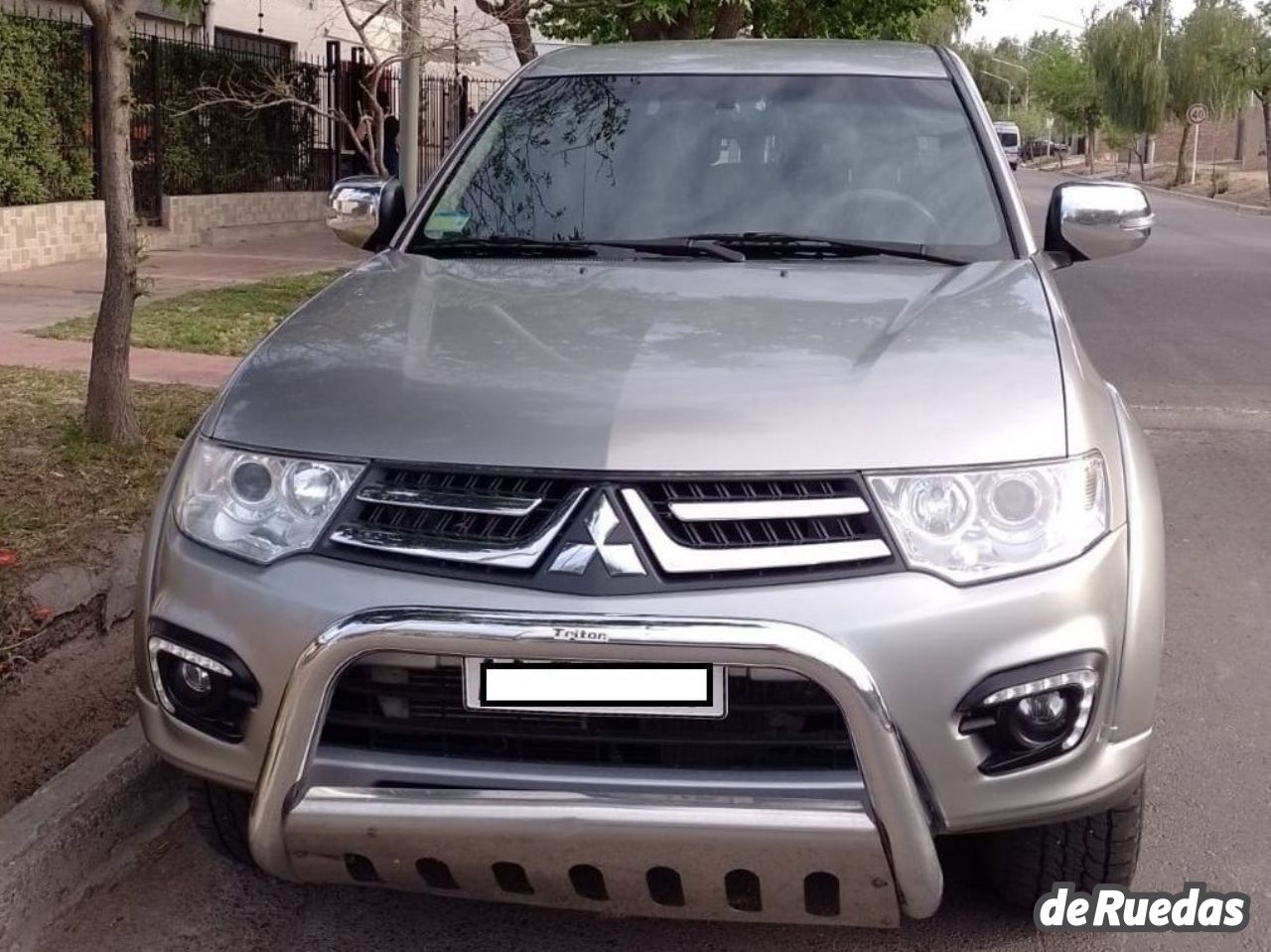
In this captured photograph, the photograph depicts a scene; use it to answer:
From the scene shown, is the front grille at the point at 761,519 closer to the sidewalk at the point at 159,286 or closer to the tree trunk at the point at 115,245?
the tree trunk at the point at 115,245

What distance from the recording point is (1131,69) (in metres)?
50.7

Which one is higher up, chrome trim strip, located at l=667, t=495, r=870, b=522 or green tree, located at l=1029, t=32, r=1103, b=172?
green tree, located at l=1029, t=32, r=1103, b=172


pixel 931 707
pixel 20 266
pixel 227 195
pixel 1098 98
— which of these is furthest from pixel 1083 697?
pixel 1098 98

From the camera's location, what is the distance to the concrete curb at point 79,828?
308cm

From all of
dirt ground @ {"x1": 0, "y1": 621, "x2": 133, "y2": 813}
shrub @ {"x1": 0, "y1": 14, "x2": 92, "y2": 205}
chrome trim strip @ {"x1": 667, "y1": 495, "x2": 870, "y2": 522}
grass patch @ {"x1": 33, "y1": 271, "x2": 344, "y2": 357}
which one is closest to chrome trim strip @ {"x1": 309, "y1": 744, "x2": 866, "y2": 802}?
chrome trim strip @ {"x1": 667, "y1": 495, "x2": 870, "y2": 522}

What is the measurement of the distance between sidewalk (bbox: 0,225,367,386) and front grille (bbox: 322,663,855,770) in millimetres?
5228

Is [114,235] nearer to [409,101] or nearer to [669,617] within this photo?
[409,101]

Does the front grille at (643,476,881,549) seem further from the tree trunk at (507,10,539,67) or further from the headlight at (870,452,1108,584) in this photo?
the tree trunk at (507,10,539,67)

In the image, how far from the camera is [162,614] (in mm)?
2703

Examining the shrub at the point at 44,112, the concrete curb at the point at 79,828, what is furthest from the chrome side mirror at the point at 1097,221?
the shrub at the point at 44,112

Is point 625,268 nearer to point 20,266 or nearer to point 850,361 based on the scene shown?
point 850,361

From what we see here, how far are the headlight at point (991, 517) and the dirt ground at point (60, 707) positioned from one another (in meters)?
2.24

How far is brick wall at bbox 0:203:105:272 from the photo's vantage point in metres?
13.4

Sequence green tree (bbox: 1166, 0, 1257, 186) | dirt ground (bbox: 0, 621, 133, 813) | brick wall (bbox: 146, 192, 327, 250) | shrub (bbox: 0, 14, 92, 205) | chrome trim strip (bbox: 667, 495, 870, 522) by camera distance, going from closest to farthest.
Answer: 1. chrome trim strip (bbox: 667, 495, 870, 522)
2. dirt ground (bbox: 0, 621, 133, 813)
3. shrub (bbox: 0, 14, 92, 205)
4. brick wall (bbox: 146, 192, 327, 250)
5. green tree (bbox: 1166, 0, 1257, 186)
